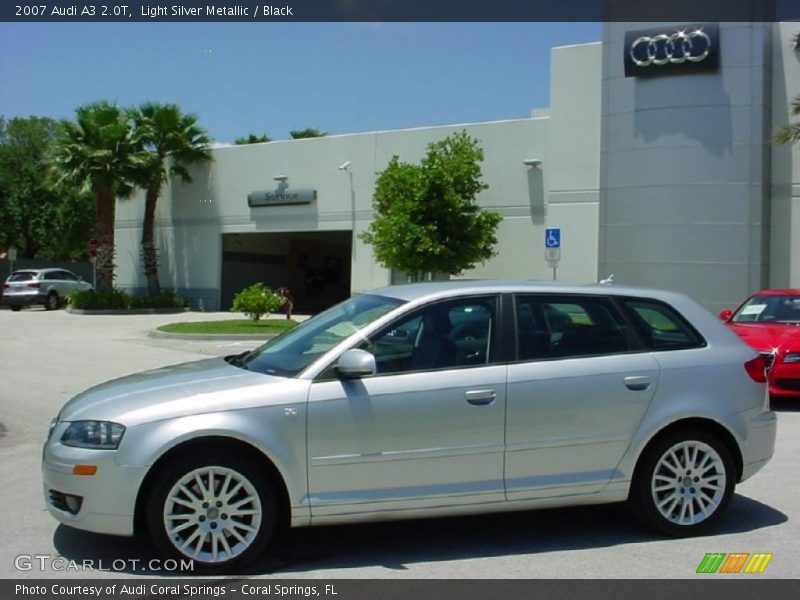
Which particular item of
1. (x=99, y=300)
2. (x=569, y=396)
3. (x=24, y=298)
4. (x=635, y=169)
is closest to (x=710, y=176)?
(x=635, y=169)

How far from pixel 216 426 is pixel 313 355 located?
0.81 meters

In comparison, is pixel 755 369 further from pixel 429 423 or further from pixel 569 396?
pixel 429 423

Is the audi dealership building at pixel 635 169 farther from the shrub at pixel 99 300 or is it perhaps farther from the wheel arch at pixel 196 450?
the wheel arch at pixel 196 450

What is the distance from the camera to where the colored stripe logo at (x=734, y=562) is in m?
5.26

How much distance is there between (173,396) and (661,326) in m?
3.26

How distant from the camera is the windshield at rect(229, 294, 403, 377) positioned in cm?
553

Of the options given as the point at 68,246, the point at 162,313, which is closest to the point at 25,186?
the point at 68,246

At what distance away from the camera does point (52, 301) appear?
1435 inches

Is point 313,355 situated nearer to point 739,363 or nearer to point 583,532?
point 583,532

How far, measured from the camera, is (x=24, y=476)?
765 centimetres

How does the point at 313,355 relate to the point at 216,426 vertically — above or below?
above

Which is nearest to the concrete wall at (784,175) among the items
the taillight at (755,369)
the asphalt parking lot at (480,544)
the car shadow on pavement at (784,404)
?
the car shadow on pavement at (784,404)

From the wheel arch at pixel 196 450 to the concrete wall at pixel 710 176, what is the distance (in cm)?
1997

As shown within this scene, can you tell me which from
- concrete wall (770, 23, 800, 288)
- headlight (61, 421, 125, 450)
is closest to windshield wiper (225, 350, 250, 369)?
headlight (61, 421, 125, 450)
